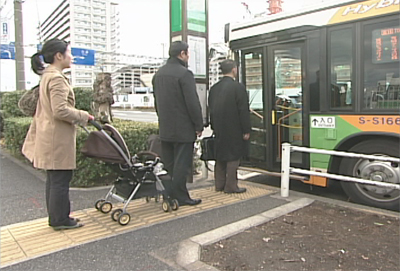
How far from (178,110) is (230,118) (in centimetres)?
103

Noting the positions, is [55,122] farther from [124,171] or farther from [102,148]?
[124,171]

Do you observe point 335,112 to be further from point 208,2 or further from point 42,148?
point 42,148

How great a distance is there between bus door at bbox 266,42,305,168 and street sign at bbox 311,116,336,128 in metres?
0.26

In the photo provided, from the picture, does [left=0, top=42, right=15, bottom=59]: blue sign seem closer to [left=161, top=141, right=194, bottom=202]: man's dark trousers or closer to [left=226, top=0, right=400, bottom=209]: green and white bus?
[left=226, top=0, right=400, bottom=209]: green and white bus

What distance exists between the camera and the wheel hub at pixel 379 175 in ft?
14.7

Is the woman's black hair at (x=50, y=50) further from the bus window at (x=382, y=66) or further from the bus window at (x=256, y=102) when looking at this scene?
the bus window at (x=382, y=66)

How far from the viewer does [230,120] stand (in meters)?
5.07

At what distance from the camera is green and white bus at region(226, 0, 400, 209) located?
4.49m

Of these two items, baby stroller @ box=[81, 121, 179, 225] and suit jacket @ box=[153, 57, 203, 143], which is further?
suit jacket @ box=[153, 57, 203, 143]

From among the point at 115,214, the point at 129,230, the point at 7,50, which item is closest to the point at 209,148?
the point at 115,214

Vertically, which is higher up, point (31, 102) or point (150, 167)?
point (31, 102)

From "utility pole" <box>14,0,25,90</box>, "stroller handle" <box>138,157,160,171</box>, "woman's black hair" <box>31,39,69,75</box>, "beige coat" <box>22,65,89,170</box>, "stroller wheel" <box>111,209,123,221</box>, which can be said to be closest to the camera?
"beige coat" <box>22,65,89,170</box>

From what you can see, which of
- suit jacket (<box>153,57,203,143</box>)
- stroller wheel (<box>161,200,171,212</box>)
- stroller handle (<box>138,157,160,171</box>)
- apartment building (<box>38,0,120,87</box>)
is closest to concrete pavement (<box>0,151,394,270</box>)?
stroller wheel (<box>161,200,171,212</box>)

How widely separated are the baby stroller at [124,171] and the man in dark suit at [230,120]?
1117mm
